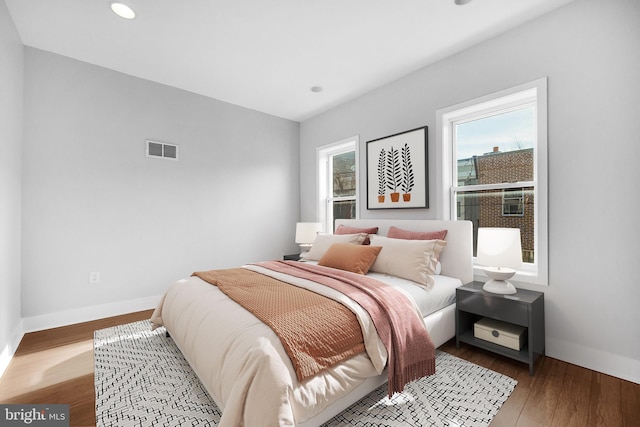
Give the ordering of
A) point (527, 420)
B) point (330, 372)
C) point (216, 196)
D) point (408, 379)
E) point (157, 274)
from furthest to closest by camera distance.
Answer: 1. point (216, 196)
2. point (157, 274)
3. point (408, 379)
4. point (527, 420)
5. point (330, 372)

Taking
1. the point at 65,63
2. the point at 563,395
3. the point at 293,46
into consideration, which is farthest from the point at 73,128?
the point at 563,395

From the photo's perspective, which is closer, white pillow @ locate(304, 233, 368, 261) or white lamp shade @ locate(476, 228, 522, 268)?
white lamp shade @ locate(476, 228, 522, 268)

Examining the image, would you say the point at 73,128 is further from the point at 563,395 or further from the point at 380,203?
the point at 563,395

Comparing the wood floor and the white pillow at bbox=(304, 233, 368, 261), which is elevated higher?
the white pillow at bbox=(304, 233, 368, 261)

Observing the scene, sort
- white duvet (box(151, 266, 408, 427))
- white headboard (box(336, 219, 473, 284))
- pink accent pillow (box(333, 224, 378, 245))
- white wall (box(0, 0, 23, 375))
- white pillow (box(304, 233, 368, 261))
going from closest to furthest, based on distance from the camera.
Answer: white duvet (box(151, 266, 408, 427)) < white wall (box(0, 0, 23, 375)) < white headboard (box(336, 219, 473, 284)) < white pillow (box(304, 233, 368, 261)) < pink accent pillow (box(333, 224, 378, 245))

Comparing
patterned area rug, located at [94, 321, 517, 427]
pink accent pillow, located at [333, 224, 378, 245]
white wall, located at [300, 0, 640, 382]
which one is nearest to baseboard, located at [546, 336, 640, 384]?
white wall, located at [300, 0, 640, 382]

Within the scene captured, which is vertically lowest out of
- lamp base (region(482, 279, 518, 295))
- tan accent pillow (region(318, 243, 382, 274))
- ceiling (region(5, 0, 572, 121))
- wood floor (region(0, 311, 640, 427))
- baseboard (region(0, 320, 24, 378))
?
wood floor (region(0, 311, 640, 427))

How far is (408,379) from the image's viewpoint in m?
1.74

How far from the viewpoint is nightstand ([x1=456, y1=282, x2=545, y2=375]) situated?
2.05 meters

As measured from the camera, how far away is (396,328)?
A: 175cm

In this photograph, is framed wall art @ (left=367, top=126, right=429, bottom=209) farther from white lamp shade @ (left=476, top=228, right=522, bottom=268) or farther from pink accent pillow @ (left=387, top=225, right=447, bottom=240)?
white lamp shade @ (left=476, top=228, right=522, bottom=268)

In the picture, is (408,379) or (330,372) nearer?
(330,372)

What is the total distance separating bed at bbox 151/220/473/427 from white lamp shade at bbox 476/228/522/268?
431 mm

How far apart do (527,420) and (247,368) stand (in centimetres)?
158
